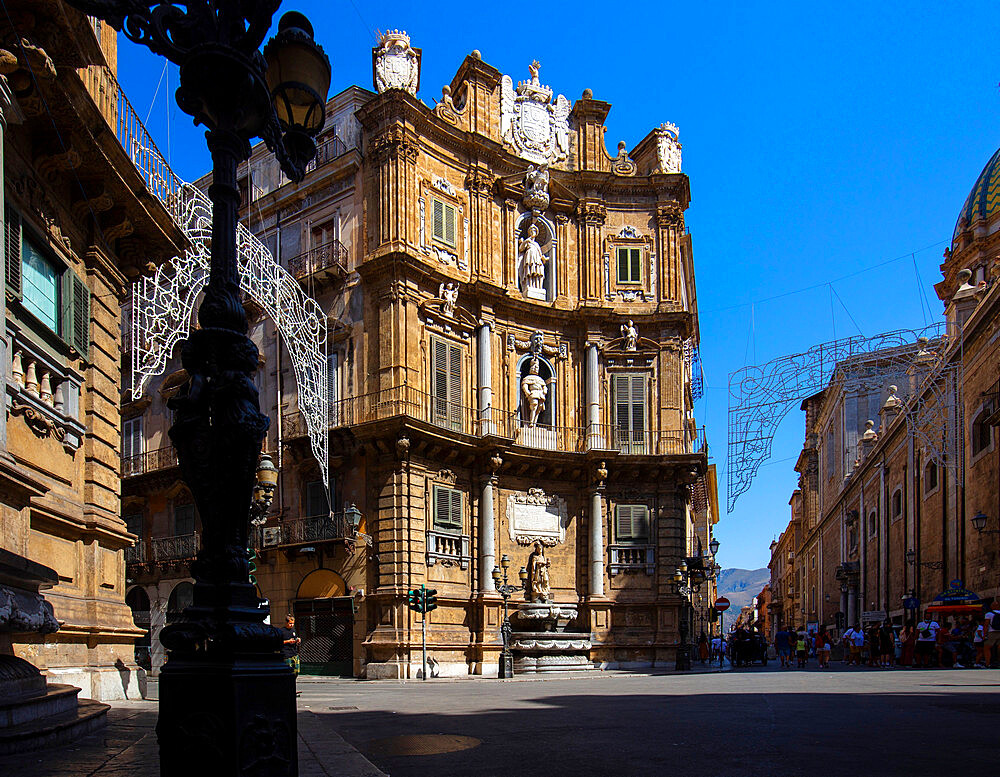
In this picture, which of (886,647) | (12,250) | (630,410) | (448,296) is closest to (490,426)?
(448,296)

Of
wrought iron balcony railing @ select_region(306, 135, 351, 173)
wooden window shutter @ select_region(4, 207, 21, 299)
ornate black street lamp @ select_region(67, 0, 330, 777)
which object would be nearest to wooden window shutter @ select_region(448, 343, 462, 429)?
wrought iron balcony railing @ select_region(306, 135, 351, 173)

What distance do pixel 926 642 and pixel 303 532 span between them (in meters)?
17.9

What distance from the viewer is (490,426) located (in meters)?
30.0

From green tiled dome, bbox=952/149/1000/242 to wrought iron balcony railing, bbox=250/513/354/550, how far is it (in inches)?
1430

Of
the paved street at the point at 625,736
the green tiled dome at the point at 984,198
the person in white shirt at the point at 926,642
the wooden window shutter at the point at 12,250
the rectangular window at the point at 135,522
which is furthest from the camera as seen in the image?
the green tiled dome at the point at 984,198

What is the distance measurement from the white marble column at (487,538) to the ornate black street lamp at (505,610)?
228 millimetres

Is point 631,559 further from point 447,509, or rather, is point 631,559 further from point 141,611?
point 141,611

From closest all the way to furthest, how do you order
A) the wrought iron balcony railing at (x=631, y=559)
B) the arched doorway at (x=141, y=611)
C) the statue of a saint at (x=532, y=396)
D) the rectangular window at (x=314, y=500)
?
the rectangular window at (x=314, y=500) < the wrought iron balcony railing at (x=631, y=559) < the statue of a saint at (x=532, y=396) < the arched doorway at (x=141, y=611)

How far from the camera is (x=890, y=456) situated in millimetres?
43094

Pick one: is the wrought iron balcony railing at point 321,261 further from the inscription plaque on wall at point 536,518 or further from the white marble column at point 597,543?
the white marble column at point 597,543

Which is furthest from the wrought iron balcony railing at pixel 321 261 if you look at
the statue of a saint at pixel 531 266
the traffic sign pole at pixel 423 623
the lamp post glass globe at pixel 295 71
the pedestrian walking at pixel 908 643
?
the lamp post glass globe at pixel 295 71

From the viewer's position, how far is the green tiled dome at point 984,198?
151 feet

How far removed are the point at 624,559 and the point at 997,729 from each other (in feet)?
76.1

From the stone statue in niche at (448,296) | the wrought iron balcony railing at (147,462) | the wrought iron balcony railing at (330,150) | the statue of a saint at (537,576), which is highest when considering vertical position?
the wrought iron balcony railing at (330,150)
